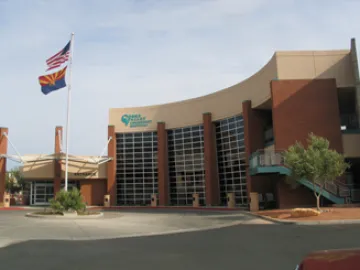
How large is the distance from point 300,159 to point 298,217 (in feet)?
15.7

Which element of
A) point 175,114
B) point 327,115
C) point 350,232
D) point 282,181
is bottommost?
point 350,232

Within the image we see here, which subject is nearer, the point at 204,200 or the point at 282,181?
the point at 282,181

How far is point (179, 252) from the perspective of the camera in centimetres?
1044

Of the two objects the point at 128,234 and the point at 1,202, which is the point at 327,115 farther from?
the point at 1,202

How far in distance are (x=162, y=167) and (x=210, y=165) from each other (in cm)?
683

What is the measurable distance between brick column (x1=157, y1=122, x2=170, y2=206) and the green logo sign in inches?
103

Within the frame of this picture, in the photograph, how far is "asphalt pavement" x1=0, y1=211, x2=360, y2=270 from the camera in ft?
27.9

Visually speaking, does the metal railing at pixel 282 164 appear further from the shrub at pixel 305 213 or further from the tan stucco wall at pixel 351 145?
the shrub at pixel 305 213

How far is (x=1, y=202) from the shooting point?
143 feet

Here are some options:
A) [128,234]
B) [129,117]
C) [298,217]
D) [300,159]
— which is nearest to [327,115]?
[300,159]

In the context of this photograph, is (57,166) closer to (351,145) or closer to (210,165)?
(210,165)

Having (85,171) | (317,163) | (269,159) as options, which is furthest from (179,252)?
(85,171)

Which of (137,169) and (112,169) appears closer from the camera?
(112,169)

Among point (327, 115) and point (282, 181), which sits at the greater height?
point (327, 115)
